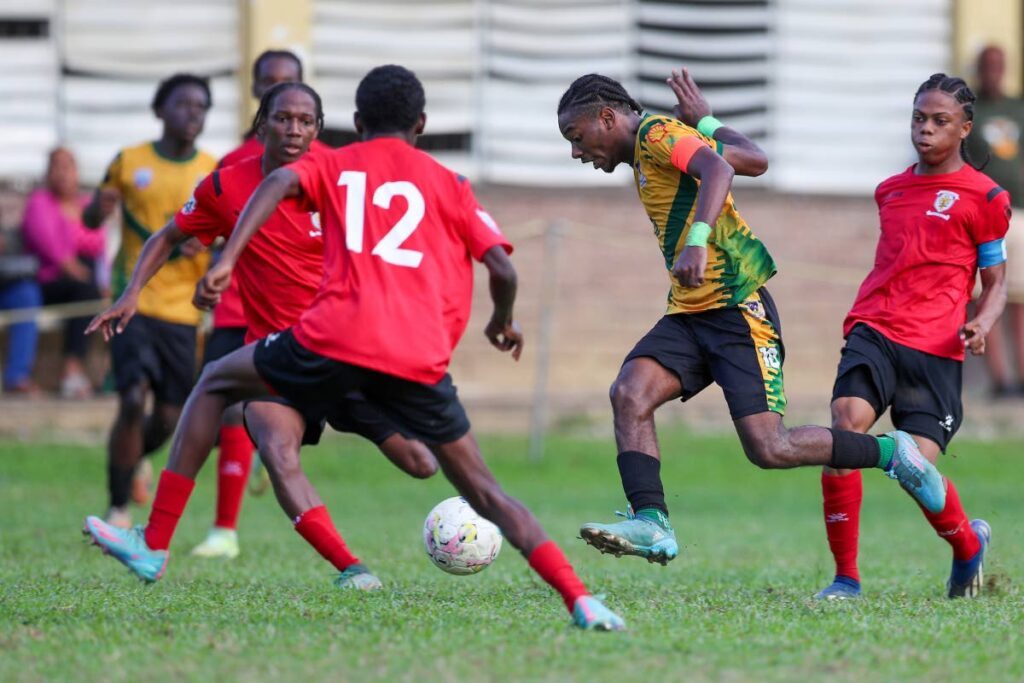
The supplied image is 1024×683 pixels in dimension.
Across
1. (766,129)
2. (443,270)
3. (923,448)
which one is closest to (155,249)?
(443,270)

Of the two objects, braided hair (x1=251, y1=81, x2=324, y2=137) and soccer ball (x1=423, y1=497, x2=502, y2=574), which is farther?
braided hair (x1=251, y1=81, x2=324, y2=137)

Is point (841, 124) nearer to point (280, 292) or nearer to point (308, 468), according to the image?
point (308, 468)

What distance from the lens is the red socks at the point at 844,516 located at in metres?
7.34

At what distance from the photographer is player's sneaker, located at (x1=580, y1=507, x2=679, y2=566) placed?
623 centimetres

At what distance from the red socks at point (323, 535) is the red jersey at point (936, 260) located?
8.09 ft

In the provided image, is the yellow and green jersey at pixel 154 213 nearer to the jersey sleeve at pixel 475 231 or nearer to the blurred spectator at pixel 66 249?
the jersey sleeve at pixel 475 231

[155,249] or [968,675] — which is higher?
[155,249]

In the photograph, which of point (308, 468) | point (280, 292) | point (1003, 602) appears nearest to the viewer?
point (1003, 602)

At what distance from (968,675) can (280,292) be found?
392cm

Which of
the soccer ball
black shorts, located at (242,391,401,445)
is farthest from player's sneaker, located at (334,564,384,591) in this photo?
black shorts, located at (242,391,401,445)

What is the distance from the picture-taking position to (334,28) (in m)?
16.1

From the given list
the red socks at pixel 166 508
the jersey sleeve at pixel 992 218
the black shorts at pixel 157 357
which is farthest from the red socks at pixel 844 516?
the black shorts at pixel 157 357

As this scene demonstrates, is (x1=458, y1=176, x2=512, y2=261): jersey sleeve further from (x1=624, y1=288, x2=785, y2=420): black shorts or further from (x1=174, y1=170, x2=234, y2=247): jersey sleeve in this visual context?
(x1=174, y1=170, x2=234, y2=247): jersey sleeve

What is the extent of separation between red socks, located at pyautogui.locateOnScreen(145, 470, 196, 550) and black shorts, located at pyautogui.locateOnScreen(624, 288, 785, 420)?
6.16ft
